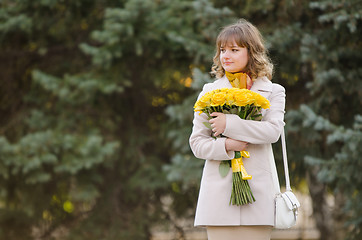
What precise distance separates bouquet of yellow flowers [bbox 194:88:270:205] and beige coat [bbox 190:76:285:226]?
0.03m

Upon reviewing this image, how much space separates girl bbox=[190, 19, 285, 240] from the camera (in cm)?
254

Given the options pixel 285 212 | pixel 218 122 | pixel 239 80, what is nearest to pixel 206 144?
pixel 218 122

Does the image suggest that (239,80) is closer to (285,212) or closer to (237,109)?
(237,109)

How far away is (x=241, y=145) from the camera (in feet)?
8.45

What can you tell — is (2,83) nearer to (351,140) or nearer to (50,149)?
A: (50,149)

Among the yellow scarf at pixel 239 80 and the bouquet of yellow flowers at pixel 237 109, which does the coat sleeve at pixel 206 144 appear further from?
the yellow scarf at pixel 239 80

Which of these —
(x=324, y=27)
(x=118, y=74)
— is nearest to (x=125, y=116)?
(x=118, y=74)

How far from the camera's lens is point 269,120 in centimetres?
263

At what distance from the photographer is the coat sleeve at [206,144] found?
2.56m

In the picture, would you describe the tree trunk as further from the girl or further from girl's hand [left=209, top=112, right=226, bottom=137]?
girl's hand [left=209, top=112, right=226, bottom=137]

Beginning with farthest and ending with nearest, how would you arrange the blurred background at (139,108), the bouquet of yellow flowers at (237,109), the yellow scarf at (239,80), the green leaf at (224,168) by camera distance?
the blurred background at (139,108), the yellow scarf at (239,80), the green leaf at (224,168), the bouquet of yellow flowers at (237,109)

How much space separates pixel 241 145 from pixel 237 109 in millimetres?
180

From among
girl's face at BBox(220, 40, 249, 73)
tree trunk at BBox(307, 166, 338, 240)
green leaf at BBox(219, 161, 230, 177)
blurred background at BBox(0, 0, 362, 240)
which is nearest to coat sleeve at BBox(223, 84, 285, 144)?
green leaf at BBox(219, 161, 230, 177)

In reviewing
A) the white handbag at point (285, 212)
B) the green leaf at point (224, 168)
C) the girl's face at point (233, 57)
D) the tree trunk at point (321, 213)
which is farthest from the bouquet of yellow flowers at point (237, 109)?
the tree trunk at point (321, 213)
